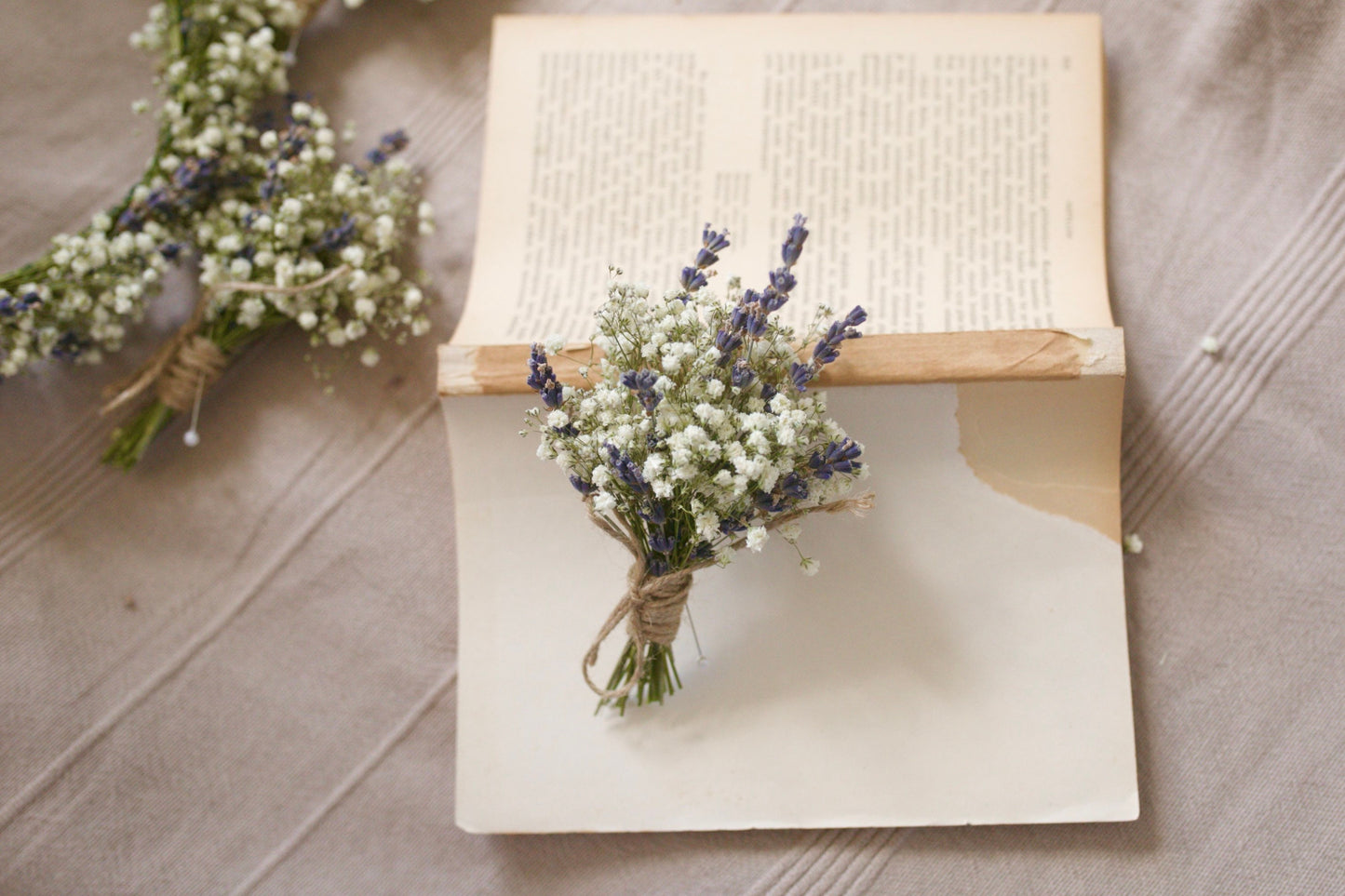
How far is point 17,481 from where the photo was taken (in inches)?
44.0

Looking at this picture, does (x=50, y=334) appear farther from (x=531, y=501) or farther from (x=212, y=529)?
(x=531, y=501)

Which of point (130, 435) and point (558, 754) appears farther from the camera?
point (130, 435)

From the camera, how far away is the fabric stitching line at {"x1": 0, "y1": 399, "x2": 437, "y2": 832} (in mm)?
1072

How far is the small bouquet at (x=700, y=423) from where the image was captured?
71cm

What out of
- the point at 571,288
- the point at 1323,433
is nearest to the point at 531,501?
the point at 571,288

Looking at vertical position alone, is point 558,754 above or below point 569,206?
below

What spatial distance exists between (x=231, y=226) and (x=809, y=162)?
0.63 m

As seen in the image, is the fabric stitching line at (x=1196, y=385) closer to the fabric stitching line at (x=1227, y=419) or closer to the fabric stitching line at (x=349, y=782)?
the fabric stitching line at (x=1227, y=419)

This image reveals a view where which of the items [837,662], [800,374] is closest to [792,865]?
[837,662]

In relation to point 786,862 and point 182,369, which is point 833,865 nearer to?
point 786,862

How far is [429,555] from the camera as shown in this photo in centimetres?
109

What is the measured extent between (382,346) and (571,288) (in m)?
0.24

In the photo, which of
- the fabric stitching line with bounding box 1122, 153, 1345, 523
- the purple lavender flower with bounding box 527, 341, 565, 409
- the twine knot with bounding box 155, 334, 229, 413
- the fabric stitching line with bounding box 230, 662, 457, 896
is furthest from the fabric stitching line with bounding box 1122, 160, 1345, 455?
the twine knot with bounding box 155, 334, 229, 413

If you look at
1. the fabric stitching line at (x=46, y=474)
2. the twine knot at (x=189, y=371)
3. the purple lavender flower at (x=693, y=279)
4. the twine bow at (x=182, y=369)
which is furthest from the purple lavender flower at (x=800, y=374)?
Answer: the fabric stitching line at (x=46, y=474)
